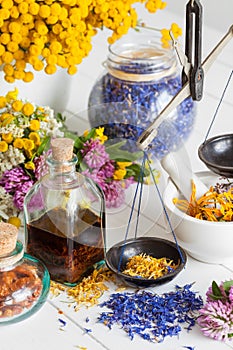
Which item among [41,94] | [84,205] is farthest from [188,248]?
[41,94]

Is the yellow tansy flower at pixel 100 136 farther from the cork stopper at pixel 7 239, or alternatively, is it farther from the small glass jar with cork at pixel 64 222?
the cork stopper at pixel 7 239

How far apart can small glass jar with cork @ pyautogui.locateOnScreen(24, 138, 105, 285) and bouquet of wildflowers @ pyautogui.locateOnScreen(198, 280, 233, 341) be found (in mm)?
244

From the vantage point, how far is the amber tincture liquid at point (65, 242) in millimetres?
1551

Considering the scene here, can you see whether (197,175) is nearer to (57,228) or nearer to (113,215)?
(113,215)

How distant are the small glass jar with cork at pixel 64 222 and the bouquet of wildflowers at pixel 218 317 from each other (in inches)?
9.6

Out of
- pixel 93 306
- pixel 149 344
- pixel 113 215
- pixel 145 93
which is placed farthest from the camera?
pixel 145 93

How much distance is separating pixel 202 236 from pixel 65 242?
245 mm

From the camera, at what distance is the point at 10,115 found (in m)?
1.75

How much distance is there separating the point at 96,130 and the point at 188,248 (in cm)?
33

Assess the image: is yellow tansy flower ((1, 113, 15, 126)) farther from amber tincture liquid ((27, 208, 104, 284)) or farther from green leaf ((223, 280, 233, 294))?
green leaf ((223, 280, 233, 294))

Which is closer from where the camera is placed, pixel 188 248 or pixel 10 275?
pixel 10 275

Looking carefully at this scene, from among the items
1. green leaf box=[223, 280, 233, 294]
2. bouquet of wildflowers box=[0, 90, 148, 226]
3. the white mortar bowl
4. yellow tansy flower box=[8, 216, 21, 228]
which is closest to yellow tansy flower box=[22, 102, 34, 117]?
bouquet of wildflowers box=[0, 90, 148, 226]

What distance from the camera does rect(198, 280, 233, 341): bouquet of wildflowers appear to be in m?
1.42

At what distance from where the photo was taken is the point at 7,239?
143 cm
